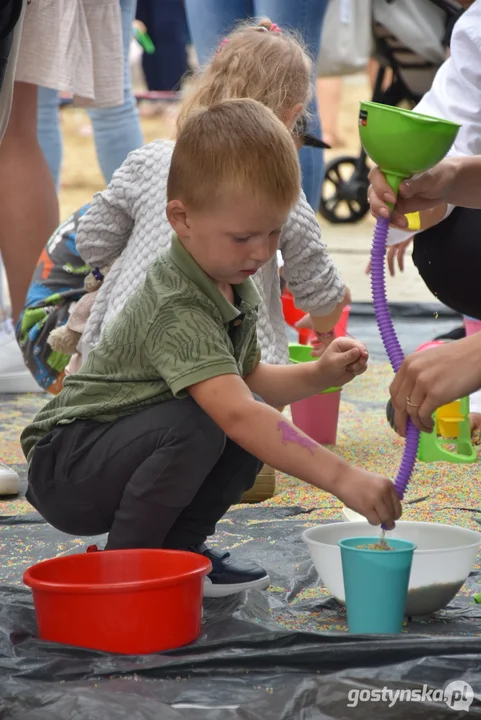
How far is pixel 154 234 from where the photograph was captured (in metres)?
1.97

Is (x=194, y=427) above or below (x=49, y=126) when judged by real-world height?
below

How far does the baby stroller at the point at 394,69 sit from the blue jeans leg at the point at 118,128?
Result: 56.5 inches

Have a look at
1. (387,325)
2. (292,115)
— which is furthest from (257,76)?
(387,325)

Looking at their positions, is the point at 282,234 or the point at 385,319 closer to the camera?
the point at 385,319

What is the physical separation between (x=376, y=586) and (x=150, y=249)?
844mm

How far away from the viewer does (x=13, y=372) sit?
2.89m

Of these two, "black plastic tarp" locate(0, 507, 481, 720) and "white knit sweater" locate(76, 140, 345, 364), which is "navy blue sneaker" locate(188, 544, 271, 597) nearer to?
"black plastic tarp" locate(0, 507, 481, 720)

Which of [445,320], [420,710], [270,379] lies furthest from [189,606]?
[445,320]

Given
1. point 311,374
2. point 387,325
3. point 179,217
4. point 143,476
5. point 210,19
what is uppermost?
point 210,19

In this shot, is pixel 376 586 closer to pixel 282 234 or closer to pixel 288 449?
pixel 288 449

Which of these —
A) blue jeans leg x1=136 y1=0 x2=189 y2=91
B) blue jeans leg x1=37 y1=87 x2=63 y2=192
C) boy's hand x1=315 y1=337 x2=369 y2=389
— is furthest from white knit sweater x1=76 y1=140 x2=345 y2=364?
blue jeans leg x1=136 y1=0 x2=189 y2=91

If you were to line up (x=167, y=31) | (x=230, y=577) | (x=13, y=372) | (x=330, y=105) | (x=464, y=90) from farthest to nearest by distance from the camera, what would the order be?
1. (x=330, y=105)
2. (x=167, y=31)
3. (x=13, y=372)
4. (x=464, y=90)
5. (x=230, y=577)

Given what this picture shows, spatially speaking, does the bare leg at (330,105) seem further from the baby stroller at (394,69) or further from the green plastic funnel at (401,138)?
the green plastic funnel at (401,138)

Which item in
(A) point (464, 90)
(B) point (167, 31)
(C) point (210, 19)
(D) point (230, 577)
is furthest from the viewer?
(B) point (167, 31)
